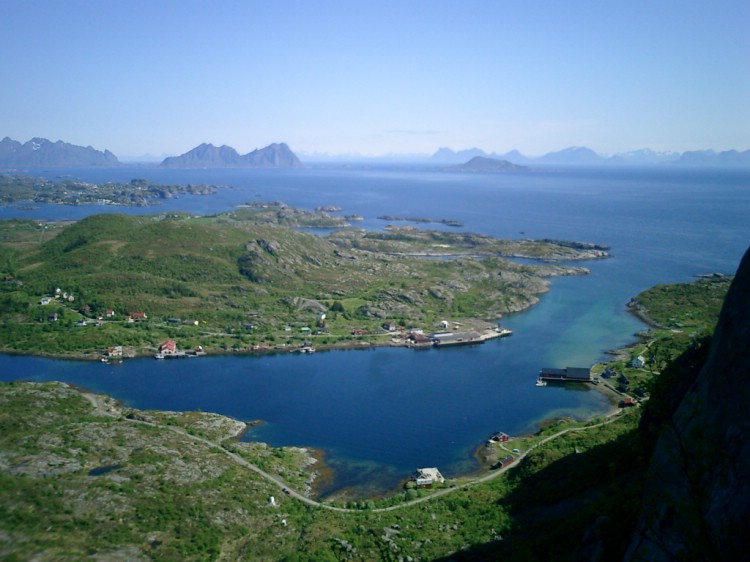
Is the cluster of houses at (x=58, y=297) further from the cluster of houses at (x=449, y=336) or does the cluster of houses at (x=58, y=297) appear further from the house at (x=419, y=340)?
the house at (x=419, y=340)

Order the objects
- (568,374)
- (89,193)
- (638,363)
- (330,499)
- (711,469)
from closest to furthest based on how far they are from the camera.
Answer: (711,469) < (330,499) < (568,374) < (638,363) < (89,193)

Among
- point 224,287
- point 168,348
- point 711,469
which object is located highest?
point 711,469

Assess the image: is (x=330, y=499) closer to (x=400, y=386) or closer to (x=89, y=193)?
(x=400, y=386)

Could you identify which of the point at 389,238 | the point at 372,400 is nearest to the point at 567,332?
the point at 372,400

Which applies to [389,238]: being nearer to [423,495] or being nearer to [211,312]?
[211,312]

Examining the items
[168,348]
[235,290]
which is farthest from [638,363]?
[235,290]
